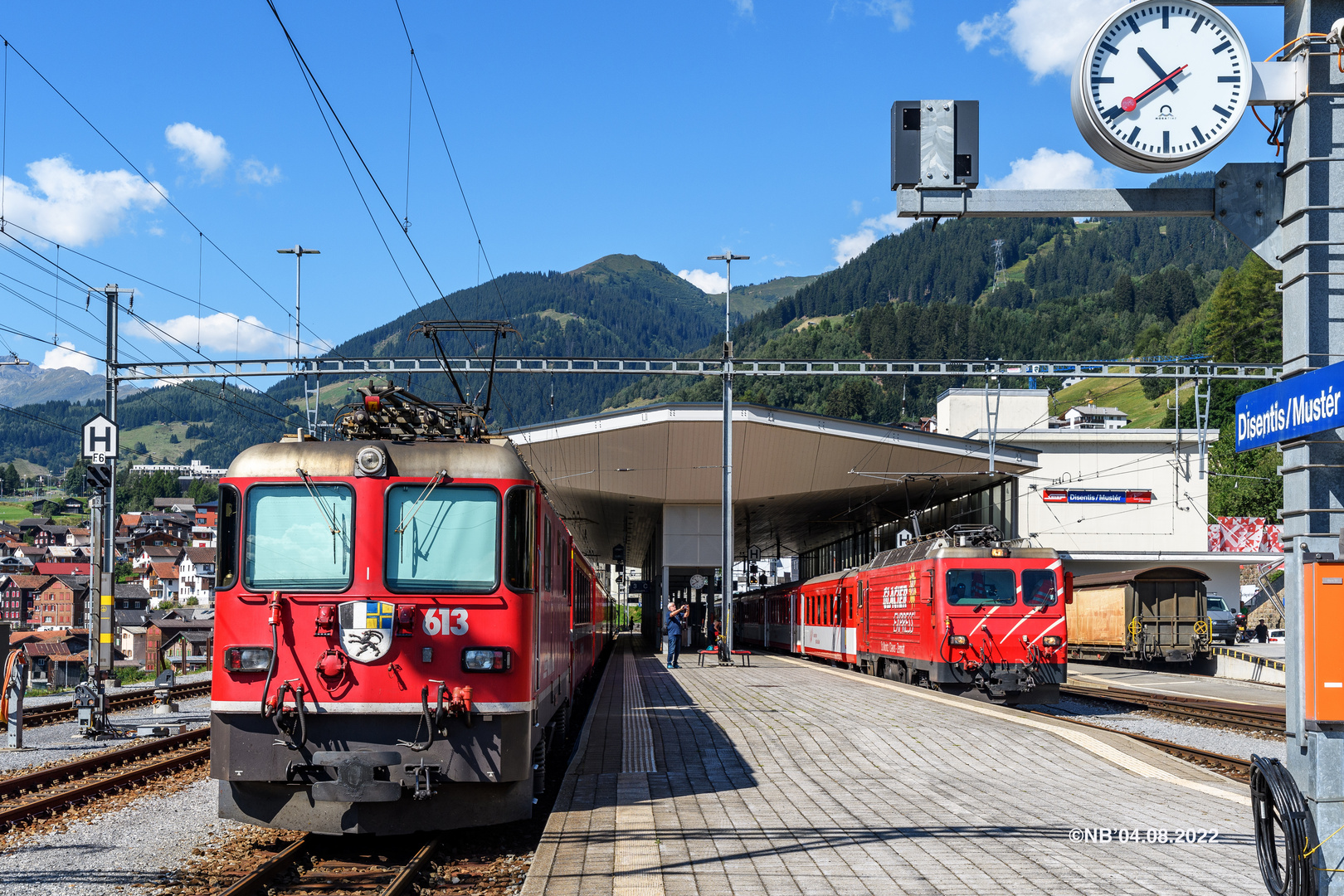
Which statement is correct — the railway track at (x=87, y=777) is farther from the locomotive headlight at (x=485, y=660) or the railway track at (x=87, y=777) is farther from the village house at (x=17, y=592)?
the village house at (x=17, y=592)

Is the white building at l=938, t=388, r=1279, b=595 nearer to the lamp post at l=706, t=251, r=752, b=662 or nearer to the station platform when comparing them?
the lamp post at l=706, t=251, r=752, b=662

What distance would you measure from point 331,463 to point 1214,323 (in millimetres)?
98591

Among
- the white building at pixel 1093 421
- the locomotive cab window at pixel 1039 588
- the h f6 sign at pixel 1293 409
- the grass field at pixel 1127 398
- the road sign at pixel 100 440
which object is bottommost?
the locomotive cab window at pixel 1039 588

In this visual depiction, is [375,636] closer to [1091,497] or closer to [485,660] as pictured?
[485,660]

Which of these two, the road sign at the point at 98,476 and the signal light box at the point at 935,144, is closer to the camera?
the signal light box at the point at 935,144

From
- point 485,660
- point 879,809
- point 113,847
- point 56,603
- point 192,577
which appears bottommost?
point 56,603

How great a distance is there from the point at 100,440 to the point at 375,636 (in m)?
12.2

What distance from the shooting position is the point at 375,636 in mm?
7875

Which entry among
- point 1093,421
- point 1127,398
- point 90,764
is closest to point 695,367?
point 90,764

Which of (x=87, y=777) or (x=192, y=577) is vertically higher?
(x=87, y=777)

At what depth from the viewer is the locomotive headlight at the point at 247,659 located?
7805mm

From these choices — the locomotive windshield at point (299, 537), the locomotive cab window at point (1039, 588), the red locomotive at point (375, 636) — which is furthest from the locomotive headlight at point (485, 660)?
the locomotive cab window at point (1039, 588)

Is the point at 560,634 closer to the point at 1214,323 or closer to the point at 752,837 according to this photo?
the point at 752,837

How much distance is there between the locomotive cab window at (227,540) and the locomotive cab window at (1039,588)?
14597 mm
